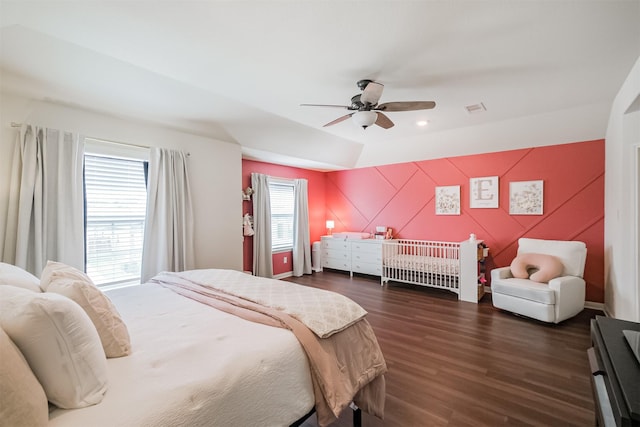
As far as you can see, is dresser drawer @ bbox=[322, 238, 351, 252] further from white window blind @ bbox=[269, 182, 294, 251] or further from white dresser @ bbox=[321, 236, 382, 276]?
white window blind @ bbox=[269, 182, 294, 251]

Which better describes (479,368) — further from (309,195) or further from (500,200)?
(309,195)

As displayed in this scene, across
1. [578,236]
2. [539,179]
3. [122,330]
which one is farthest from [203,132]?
[578,236]

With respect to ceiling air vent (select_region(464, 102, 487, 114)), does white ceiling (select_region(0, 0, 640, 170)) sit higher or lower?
lower

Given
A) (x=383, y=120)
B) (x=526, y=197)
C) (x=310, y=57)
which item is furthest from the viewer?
(x=526, y=197)

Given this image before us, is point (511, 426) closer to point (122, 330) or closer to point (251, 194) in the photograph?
point (122, 330)

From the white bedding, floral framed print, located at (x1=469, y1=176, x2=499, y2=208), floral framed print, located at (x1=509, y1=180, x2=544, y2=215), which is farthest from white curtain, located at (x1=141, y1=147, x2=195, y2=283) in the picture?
floral framed print, located at (x1=509, y1=180, x2=544, y2=215)

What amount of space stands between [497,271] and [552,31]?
110 inches

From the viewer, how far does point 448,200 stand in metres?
4.85

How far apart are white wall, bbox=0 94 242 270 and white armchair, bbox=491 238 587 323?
11.7 ft

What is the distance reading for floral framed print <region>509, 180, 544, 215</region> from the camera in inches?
160

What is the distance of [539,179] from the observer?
4.07 m

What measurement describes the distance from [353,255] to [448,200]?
2.07m

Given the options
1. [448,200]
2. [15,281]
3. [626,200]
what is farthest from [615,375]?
[448,200]

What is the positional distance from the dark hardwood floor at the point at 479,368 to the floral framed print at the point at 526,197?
148 cm
